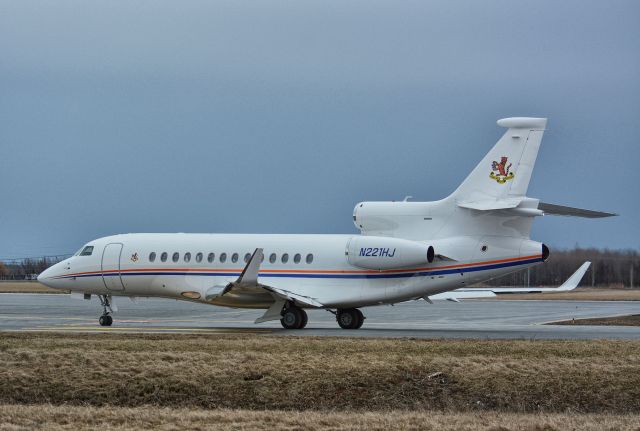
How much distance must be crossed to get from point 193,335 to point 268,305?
5.90 metres

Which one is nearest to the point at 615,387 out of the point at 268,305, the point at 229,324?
the point at 268,305

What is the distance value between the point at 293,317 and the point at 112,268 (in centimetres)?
760

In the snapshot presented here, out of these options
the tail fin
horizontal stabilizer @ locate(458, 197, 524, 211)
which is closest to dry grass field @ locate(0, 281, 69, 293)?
horizontal stabilizer @ locate(458, 197, 524, 211)

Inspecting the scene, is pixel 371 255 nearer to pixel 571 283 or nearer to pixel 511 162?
pixel 511 162

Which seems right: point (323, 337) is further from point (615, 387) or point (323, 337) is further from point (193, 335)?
point (615, 387)

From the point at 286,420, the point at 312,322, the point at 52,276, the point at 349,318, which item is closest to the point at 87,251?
the point at 52,276

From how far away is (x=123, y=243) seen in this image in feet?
125

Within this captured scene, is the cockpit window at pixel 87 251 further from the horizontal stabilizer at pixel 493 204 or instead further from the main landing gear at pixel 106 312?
the horizontal stabilizer at pixel 493 204

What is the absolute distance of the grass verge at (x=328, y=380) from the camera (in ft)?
60.2

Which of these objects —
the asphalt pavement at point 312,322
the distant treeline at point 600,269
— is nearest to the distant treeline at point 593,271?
the distant treeline at point 600,269

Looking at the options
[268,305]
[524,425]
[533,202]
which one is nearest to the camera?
[524,425]

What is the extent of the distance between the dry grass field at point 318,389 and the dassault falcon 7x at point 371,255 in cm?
997

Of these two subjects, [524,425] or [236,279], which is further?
[236,279]

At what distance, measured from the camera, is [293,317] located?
34.4 metres
